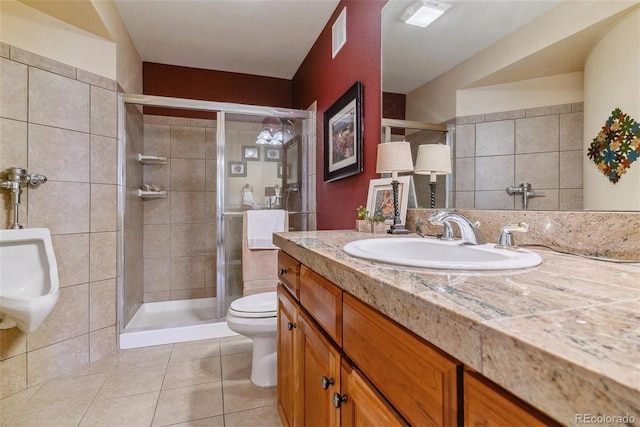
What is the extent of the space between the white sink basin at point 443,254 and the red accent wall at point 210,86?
2701 millimetres

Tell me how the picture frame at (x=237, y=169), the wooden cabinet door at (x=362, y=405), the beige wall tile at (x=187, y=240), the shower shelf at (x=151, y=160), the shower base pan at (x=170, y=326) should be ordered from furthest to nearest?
the beige wall tile at (x=187, y=240)
the shower shelf at (x=151, y=160)
the picture frame at (x=237, y=169)
the shower base pan at (x=170, y=326)
the wooden cabinet door at (x=362, y=405)

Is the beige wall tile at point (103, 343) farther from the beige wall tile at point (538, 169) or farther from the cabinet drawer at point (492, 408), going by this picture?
the beige wall tile at point (538, 169)

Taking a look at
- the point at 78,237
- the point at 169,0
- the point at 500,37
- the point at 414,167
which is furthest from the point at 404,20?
the point at 78,237

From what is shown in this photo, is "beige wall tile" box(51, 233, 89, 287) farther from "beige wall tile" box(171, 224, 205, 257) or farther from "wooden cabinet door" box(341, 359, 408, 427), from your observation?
"wooden cabinet door" box(341, 359, 408, 427)

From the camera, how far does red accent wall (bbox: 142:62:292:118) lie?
10.0ft

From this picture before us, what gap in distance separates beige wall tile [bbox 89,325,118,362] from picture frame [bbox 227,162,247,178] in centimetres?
137

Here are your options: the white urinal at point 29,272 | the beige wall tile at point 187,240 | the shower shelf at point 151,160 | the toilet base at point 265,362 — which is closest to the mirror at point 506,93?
the toilet base at point 265,362

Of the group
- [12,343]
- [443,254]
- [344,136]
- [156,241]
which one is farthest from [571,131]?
[156,241]


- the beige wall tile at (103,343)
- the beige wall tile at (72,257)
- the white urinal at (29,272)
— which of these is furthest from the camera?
the beige wall tile at (103,343)

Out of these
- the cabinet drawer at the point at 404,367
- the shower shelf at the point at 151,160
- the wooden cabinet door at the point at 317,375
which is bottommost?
the wooden cabinet door at the point at 317,375

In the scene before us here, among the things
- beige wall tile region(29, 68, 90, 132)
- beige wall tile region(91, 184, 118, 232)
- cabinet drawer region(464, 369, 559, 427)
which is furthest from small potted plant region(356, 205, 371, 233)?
beige wall tile region(29, 68, 90, 132)

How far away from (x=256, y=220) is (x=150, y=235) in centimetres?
123

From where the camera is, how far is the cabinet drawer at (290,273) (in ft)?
3.50

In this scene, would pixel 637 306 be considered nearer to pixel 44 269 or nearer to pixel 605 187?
pixel 605 187
